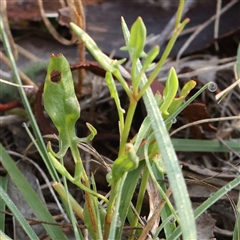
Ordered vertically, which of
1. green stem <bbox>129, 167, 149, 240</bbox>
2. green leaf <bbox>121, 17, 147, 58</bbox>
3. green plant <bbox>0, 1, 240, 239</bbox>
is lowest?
green stem <bbox>129, 167, 149, 240</bbox>

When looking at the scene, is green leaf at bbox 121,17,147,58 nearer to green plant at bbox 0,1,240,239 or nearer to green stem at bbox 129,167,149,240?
green plant at bbox 0,1,240,239

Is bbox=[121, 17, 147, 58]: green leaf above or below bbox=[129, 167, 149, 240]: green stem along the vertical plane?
above

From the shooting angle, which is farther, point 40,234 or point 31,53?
point 31,53

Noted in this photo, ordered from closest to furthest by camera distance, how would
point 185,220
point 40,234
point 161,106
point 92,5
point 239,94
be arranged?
point 185,220 → point 161,106 → point 40,234 → point 239,94 → point 92,5

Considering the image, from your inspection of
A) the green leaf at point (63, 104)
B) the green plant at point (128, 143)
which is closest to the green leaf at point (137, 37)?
the green plant at point (128, 143)

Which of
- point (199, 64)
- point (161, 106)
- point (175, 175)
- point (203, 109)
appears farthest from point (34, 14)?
point (175, 175)

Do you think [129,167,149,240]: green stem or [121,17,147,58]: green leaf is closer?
[121,17,147,58]: green leaf

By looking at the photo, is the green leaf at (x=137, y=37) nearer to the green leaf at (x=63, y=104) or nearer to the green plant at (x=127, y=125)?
the green plant at (x=127, y=125)

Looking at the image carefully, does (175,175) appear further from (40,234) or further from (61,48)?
(61,48)

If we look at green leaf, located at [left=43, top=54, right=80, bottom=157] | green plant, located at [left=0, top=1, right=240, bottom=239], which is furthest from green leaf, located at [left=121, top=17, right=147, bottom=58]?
green leaf, located at [left=43, top=54, right=80, bottom=157]

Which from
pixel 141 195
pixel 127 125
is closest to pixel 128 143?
pixel 127 125

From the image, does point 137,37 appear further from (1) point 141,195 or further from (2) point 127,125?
(1) point 141,195
